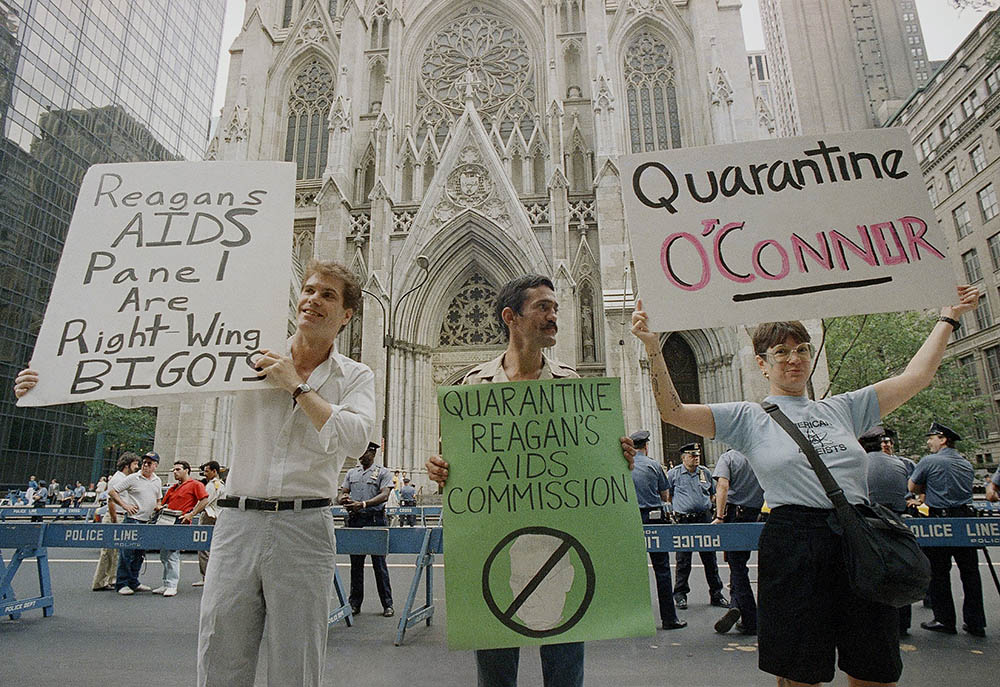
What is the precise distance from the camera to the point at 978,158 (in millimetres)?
34500

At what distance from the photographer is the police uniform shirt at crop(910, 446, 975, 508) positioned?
19.2 ft

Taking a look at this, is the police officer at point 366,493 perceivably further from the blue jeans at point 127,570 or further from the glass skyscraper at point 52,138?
the glass skyscraper at point 52,138

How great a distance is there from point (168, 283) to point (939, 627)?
648cm

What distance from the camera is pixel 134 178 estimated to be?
261 centimetres

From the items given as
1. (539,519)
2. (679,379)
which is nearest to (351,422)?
(539,519)

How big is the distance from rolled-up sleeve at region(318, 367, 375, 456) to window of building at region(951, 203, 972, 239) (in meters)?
43.8

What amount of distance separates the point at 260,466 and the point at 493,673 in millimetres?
1139

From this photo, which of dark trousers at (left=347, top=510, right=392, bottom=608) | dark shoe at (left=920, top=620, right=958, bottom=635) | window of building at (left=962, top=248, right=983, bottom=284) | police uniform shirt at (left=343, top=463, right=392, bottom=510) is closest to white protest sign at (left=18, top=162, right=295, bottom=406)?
dark trousers at (left=347, top=510, right=392, bottom=608)

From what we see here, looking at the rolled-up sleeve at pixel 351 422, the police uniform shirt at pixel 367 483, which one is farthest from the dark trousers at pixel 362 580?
the rolled-up sleeve at pixel 351 422

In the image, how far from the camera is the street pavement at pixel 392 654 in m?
4.02

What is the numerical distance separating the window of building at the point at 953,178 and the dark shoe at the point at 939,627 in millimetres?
40920

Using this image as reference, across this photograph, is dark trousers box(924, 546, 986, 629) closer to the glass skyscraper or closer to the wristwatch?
the wristwatch

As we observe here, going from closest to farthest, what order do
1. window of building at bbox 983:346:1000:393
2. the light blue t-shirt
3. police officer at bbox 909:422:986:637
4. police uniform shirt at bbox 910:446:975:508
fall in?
the light blue t-shirt, police officer at bbox 909:422:986:637, police uniform shirt at bbox 910:446:975:508, window of building at bbox 983:346:1000:393

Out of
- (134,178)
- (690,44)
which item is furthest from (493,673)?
(690,44)
